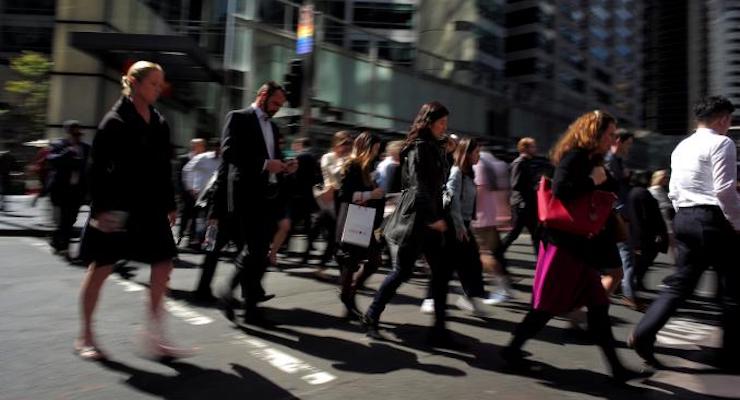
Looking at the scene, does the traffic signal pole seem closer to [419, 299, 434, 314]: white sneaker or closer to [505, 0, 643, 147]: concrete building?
[419, 299, 434, 314]: white sneaker

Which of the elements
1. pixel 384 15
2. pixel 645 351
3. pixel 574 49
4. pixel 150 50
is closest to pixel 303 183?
pixel 645 351

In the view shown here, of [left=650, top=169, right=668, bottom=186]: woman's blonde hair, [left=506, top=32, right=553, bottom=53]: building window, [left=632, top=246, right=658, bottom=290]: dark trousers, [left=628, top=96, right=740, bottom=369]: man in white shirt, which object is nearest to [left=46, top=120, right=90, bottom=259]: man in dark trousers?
[left=628, top=96, right=740, bottom=369]: man in white shirt

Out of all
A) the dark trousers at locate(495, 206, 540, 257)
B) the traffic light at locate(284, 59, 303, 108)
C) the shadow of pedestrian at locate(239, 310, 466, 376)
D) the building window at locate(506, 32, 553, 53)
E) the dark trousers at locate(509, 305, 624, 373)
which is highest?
the building window at locate(506, 32, 553, 53)

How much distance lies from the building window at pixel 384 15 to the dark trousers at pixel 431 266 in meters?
55.3

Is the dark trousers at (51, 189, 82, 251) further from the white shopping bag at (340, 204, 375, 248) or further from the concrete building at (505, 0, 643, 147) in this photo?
the concrete building at (505, 0, 643, 147)

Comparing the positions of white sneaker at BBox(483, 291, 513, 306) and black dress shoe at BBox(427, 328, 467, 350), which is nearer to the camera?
black dress shoe at BBox(427, 328, 467, 350)

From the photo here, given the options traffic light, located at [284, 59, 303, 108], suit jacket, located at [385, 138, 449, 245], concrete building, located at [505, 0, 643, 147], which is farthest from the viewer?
concrete building, located at [505, 0, 643, 147]

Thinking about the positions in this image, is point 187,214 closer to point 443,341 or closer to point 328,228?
point 328,228

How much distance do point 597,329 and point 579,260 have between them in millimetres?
439

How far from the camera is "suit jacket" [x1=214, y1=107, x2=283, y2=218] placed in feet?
15.3

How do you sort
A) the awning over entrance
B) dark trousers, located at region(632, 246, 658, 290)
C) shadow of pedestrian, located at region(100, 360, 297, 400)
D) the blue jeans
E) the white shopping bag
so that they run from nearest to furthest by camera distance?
1. shadow of pedestrian, located at region(100, 360, 297, 400)
2. the white shopping bag
3. the blue jeans
4. dark trousers, located at region(632, 246, 658, 290)
5. the awning over entrance

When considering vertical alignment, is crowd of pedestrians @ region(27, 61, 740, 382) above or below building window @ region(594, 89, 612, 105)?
below

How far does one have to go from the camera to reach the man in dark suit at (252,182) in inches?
183

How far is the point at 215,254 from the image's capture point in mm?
5492
